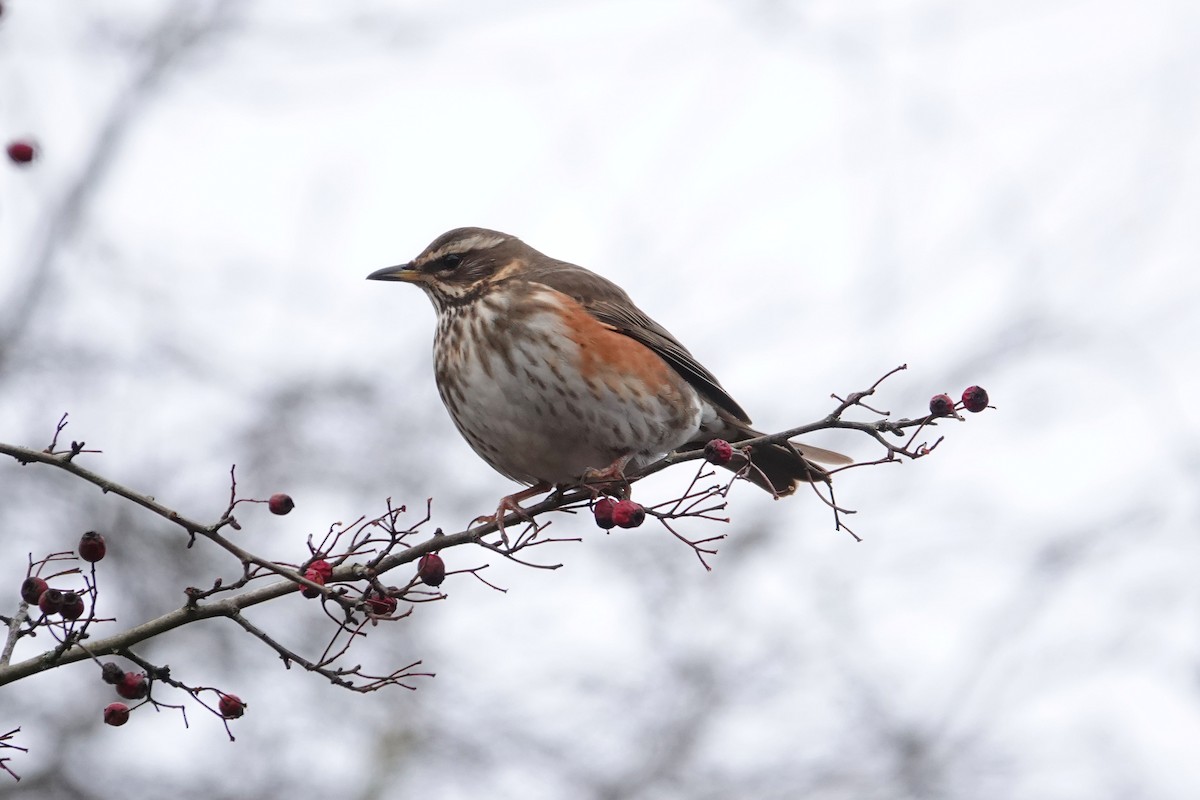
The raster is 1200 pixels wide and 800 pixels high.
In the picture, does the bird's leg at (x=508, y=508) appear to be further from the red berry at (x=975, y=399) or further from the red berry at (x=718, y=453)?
the red berry at (x=975, y=399)

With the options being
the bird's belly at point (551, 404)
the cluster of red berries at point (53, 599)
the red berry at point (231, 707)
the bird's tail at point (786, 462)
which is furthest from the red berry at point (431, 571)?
the bird's tail at point (786, 462)

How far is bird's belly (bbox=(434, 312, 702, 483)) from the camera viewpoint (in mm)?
5070

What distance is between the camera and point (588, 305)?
553cm

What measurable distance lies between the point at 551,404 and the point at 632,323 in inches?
27.4

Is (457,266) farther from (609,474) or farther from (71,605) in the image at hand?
(71,605)

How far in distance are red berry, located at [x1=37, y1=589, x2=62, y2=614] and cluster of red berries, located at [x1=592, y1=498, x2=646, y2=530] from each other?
1.58 metres

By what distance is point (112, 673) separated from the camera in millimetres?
2988

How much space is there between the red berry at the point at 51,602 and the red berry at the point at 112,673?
6.4 inches

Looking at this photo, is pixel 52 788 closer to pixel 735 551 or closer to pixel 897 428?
pixel 735 551

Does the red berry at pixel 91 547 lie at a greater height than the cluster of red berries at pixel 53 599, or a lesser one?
greater

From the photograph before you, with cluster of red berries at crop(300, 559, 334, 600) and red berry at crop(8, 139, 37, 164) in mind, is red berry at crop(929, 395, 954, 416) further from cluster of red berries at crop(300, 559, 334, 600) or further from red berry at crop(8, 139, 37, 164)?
red berry at crop(8, 139, 37, 164)

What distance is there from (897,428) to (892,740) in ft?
24.8

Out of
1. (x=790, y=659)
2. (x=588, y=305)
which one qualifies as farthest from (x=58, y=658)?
(x=790, y=659)

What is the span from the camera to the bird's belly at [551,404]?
16.6 feet
